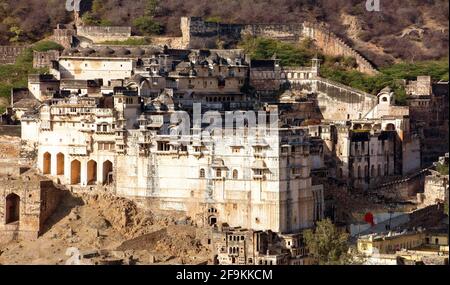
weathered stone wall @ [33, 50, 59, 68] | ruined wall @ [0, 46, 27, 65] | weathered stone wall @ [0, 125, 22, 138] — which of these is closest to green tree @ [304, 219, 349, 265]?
weathered stone wall @ [0, 125, 22, 138]

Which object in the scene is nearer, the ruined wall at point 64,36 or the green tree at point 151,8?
the ruined wall at point 64,36

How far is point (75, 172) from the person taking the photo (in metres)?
69.9

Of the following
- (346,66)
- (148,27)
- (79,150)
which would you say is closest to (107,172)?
(79,150)

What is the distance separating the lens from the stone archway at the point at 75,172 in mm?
69750

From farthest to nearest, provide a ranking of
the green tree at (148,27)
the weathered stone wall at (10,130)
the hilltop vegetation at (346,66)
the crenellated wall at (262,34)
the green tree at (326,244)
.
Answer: the green tree at (148,27) → the crenellated wall at (262,34) → the hilltop vegetation at (346,66) → the weathered stone wall at (10,130) → the green tree at (326,244)

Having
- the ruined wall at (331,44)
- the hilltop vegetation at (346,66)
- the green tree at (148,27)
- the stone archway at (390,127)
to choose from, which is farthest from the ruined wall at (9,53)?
the stone archway at (390,127)

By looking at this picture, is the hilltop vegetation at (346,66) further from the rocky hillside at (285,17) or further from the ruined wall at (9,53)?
the ruined wall at (9,53)

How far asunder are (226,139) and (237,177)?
47.6 inches

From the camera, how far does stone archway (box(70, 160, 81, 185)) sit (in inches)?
2746

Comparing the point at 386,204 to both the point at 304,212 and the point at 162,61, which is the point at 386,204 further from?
the point at 162,61

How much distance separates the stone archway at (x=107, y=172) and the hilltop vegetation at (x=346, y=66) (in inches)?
461

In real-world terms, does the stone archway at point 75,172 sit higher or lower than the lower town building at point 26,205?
higher

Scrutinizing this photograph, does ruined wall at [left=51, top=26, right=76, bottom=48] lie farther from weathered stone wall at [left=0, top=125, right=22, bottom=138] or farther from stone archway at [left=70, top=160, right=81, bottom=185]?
stone archway at [left=70, top=160, right=81, bottom=185]
